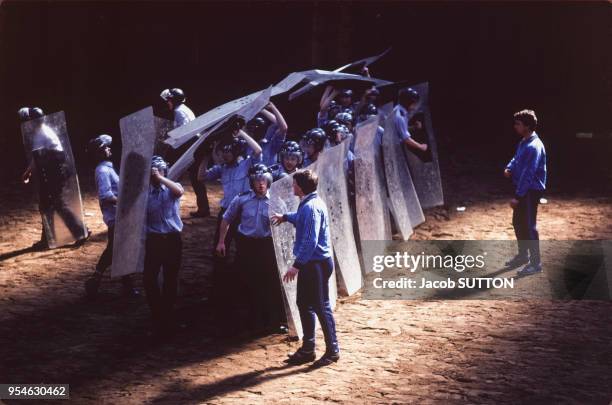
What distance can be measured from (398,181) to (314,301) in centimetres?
426

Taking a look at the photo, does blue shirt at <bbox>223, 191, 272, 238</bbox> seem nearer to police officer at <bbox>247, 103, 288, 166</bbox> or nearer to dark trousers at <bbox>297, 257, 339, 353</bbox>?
dark trousers at <bbox>297, 257, 339, 353</bbox>

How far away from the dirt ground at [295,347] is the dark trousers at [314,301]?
0.28m

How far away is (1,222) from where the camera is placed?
12734mm

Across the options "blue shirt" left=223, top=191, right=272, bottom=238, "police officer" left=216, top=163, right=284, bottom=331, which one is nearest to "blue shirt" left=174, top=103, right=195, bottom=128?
"police officer" left=216, top=163, right=284, bottom=331

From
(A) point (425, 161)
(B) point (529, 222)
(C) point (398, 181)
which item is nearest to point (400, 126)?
(C) point (398, 181)

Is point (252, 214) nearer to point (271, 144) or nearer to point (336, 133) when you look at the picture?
point (336, 133)

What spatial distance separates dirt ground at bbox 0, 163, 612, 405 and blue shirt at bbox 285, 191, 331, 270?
1.01m

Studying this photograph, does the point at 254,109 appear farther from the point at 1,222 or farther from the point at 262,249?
the point at 1,222

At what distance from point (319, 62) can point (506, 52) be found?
4.71m

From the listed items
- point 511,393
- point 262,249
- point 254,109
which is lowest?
point 511,393

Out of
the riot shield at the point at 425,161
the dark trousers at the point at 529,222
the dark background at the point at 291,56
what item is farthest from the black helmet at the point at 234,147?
the dark background at the point at 291,56

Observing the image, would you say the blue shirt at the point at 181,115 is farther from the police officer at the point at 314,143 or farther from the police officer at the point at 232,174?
the police officer at the point at 314,143

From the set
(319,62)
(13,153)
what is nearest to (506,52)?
(319,62)

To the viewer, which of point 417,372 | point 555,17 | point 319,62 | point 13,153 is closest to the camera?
point 417,372
